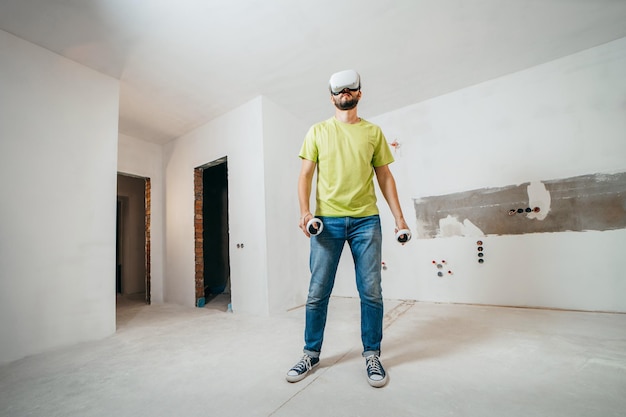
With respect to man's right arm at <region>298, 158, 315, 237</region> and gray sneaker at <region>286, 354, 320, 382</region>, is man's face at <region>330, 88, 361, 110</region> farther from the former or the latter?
gray sneaker at <region>286, 354, 320, 382</region>

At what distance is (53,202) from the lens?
2242 millimetres

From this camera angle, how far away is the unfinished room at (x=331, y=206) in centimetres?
138

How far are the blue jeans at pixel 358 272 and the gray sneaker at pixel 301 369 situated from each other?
35mm

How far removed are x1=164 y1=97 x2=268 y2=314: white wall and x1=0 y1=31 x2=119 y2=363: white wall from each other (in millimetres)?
1179

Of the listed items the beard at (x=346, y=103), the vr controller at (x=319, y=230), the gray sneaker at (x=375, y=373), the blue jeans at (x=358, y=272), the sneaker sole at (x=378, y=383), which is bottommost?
the sneaker sole at (x=378, y=383)

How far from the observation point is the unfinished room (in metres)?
1.38

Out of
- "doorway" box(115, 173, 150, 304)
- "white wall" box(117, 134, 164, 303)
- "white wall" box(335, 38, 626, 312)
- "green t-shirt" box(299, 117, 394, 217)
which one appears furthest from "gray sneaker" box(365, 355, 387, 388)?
"doorway" box(115, 173, 150, 304)

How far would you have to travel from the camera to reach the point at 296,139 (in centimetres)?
373

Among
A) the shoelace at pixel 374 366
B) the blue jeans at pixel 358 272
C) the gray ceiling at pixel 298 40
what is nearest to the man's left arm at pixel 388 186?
the blue jeans at pixel 358 272

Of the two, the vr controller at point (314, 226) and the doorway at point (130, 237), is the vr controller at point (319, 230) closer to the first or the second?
the vr controller at point (314, 226)

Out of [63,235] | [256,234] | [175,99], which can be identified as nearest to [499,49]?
[256,234]

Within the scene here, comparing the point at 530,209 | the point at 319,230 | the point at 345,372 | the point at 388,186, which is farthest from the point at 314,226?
the point at 530,209

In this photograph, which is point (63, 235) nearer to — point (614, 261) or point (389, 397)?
point (389, 397)

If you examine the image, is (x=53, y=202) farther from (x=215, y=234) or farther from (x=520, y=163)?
(x=520, y=163)
